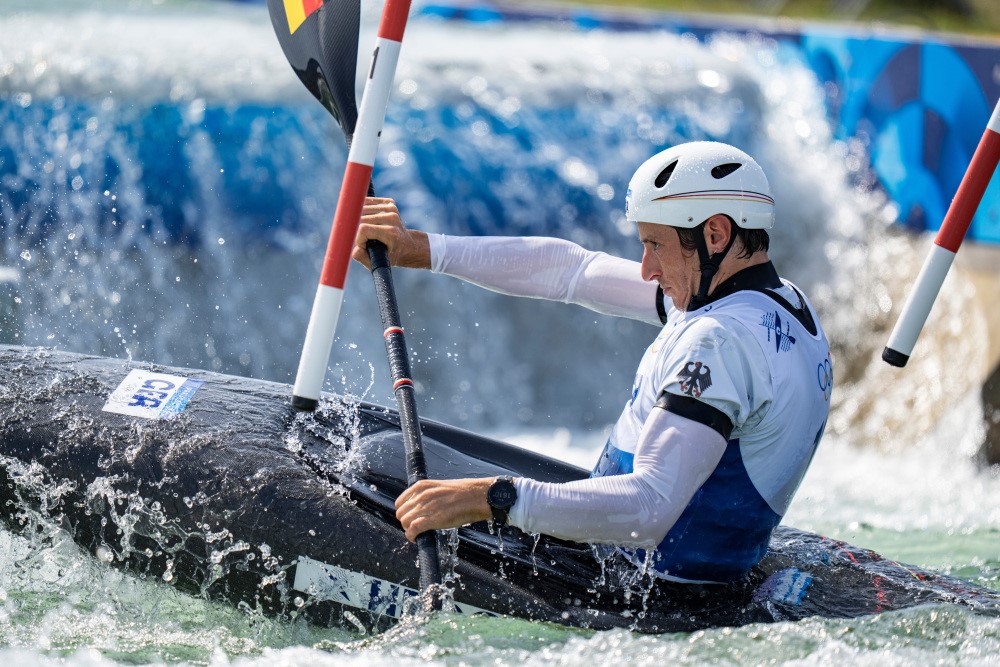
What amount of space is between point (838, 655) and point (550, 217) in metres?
4.95

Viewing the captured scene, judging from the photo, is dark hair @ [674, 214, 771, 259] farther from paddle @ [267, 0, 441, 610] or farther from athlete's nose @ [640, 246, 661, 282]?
paddle @ [267, 0, 441, 610]

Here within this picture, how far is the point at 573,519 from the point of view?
2.54 m

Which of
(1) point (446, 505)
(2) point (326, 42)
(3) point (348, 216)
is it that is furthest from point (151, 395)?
(2) point (326, 42)

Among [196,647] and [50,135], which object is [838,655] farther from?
[50,135]

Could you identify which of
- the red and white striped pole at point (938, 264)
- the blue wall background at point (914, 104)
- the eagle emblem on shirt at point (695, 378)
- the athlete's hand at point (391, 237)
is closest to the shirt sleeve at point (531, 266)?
the athlete's hand at point (391, 237)

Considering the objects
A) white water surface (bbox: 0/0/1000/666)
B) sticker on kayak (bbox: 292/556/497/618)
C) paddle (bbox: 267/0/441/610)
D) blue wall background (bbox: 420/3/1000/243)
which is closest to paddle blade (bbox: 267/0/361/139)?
paddle (bbox: 267/0/441/610)

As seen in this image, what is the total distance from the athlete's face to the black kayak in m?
0.68

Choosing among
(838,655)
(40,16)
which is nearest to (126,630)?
(838,655)

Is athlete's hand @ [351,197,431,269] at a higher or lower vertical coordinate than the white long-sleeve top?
higher

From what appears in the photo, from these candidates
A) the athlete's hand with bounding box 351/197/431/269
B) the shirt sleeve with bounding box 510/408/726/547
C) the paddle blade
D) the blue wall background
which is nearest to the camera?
the shirt sleeve with bounding box 510/408/726/547

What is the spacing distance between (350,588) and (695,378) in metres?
1.06

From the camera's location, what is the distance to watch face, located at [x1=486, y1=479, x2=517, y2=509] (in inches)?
101

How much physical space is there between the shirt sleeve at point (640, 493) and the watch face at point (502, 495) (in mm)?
13

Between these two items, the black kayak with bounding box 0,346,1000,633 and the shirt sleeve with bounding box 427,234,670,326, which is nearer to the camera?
the black kayak with bounding box 0,346,1000,633
